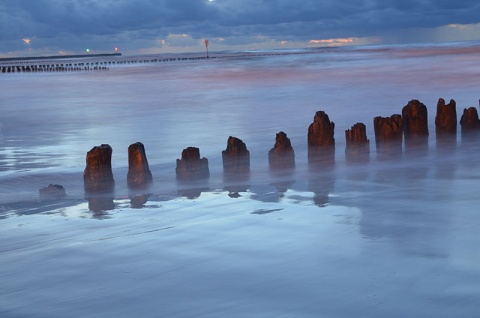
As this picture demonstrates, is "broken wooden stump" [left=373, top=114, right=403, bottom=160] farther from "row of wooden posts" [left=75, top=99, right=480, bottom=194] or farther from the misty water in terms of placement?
the misty water

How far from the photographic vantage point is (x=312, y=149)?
32.4 feet

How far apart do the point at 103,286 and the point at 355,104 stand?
18.6m

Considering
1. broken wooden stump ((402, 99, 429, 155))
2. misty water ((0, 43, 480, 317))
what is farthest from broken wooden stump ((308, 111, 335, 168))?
broken wooden stump ((402, 99, 429, 155))

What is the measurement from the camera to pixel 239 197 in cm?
790

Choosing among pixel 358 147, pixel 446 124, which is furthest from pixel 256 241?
pixel 446 124

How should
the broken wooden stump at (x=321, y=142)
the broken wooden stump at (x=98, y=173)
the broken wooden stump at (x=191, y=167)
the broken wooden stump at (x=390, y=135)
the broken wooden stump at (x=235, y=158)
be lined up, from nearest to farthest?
the broken wooden stump at (x=98, y=173) → the broken wooden stump at (x=191, y=167) → the broken wooden stump at (x=235, y=158) → the broken wooden stump at (x=321, y=142) → the broken wooden stump at (x=390, y=135)

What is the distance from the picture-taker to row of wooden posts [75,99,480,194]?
8.38 meters

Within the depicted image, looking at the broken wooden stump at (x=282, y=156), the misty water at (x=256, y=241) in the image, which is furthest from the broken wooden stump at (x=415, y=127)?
the broken wooden stump at (x=282, y=156)

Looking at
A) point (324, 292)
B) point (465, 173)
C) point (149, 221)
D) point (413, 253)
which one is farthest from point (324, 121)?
point (324, 292)

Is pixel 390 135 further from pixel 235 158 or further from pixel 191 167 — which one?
pixel 191 167

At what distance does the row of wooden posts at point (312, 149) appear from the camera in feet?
27.5

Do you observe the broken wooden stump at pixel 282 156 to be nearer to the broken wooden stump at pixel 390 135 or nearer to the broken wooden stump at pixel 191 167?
the broken wooden stump at pixel 191 167

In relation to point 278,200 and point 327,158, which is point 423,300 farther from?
Answer: point 327,158

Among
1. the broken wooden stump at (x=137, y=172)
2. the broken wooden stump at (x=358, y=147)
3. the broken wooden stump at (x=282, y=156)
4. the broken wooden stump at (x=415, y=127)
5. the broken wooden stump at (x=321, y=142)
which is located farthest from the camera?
the broken wooden stump at (x=415, y=127)
